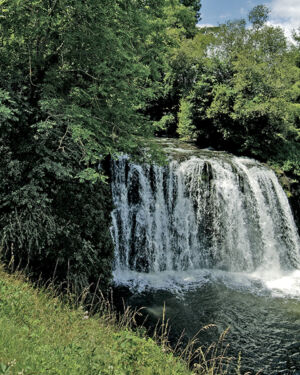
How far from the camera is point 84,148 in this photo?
6.04m

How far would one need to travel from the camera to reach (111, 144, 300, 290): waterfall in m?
10.9

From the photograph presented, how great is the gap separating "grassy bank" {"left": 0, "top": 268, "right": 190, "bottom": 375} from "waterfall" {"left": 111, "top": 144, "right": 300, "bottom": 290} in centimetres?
630

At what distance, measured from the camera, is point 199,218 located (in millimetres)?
11953

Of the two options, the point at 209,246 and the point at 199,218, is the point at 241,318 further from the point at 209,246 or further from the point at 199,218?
the point at 199,218

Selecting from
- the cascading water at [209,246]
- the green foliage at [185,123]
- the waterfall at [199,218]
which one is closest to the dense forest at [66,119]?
the cascading water at [209,246]

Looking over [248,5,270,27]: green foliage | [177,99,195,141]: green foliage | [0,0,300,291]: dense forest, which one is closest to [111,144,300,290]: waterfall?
[0,0,300,291]: dense forest

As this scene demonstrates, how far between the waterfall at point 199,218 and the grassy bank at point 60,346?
6297 millimetres

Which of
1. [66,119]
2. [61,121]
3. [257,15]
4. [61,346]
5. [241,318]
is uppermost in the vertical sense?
[257,15]

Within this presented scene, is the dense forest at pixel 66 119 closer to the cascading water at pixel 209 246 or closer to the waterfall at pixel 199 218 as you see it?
the cascading water at pixel 209 246

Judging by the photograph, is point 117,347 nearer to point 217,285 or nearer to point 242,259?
point 217,285

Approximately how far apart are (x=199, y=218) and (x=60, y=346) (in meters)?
9.14

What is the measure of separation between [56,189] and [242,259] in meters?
8.11

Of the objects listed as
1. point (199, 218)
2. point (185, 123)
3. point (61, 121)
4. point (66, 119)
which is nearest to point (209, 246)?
point (199, 218)

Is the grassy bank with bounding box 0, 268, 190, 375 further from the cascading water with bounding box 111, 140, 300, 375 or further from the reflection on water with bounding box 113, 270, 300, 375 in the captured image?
the cascading water with bounding box 111, 140, 300, 375
